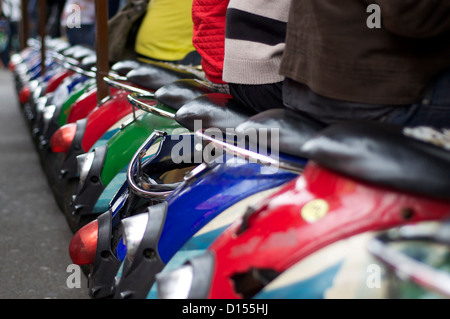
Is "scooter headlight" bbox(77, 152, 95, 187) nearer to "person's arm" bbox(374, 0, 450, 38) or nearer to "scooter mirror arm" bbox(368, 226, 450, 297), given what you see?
"person's arm" bbox(374, 0, 450, 38)

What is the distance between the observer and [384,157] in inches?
38.6

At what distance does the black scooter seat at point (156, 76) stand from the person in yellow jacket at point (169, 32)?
18.6 inches

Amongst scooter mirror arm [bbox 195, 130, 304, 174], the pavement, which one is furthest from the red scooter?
the pavement

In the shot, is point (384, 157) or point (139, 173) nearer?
point (384, 157)

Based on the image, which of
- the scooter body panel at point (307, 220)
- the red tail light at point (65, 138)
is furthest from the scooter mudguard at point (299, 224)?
the red tail light at point (65, 138)

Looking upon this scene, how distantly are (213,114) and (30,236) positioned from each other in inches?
71.0

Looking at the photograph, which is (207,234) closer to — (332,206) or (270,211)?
(270,211)

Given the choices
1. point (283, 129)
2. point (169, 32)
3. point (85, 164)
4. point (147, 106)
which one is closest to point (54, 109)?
point (169, 32)

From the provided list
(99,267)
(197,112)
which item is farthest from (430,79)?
(99,267)

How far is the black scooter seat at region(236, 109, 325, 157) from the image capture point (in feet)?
4.41

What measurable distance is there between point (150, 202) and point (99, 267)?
0.28 meters

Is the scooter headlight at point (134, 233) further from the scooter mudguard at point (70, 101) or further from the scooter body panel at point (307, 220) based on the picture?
the scooter mudguard at point (70, 101)
